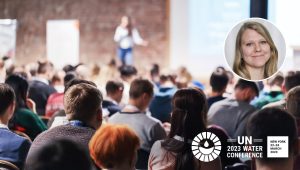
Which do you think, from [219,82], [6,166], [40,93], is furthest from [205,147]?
[40,93]

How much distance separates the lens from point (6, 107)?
3.08 m

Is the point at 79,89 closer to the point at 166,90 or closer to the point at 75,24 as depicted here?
the point at 166,90

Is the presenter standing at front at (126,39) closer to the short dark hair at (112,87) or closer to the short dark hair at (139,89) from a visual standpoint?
the short dark hair at (112,87)

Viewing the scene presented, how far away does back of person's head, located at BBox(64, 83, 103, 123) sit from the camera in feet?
9.29

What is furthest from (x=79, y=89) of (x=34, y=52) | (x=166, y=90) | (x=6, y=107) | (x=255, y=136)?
(x=34, y=52)

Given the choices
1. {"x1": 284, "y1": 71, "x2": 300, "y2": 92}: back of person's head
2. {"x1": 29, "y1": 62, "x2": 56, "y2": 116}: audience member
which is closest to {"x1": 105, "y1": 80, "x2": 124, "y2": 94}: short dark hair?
{"x1": 29, "y1": 62, "x2": 56, "y2": 116}: audience member

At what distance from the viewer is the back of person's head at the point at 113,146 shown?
221 centimetres

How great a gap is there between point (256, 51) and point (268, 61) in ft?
0.24

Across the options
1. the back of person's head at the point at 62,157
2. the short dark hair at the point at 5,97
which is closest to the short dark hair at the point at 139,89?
the short dark hair at the point at 5,97

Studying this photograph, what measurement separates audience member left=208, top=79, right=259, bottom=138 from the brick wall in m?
7.52

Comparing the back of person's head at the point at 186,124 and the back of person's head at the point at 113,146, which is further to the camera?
the back of person's head at the point at 186,124

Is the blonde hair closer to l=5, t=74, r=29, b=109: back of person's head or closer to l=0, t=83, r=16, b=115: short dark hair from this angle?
l=0, t=83, r=16, b=115: short dark hair

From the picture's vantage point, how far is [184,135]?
266 cm

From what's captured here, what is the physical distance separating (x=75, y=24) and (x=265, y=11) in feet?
29.4
